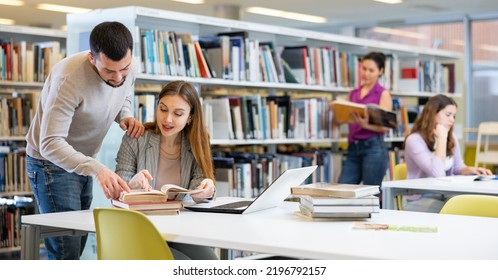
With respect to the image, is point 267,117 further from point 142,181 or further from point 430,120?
point 142,181

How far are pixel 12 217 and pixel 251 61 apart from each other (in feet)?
7.35

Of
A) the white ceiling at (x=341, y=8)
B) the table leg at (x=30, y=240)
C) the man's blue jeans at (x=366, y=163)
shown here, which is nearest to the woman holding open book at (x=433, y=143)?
the man's blue jeans at (x=366, y=163)

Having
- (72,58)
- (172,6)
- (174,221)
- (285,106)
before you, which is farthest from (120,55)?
(172,6)

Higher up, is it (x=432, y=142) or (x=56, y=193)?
(x=432, y=142)

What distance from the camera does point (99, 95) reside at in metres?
3.19

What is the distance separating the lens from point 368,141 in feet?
19.7

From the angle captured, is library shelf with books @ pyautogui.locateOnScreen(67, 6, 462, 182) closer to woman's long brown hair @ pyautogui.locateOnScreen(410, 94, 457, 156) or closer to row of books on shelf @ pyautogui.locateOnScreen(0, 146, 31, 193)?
woman's long brown hair @ pyautogui.locateOnScreen(410, 94, 457, 156)

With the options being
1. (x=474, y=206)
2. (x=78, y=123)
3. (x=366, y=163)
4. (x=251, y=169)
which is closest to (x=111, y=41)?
(x=78, y=123)

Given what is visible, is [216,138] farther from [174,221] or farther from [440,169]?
[174,221]

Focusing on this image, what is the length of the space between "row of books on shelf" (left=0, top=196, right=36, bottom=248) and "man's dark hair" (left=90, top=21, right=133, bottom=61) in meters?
3.45

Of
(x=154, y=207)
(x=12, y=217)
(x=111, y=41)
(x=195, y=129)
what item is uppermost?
(x=111, y=41)

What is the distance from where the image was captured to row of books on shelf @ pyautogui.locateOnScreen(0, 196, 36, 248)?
6.05 metres

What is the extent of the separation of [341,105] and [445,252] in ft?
12.9

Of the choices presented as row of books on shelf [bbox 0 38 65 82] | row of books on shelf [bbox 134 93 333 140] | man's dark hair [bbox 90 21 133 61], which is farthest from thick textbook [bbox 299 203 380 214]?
row of books on shelf [bbox 0 38 65 82]
